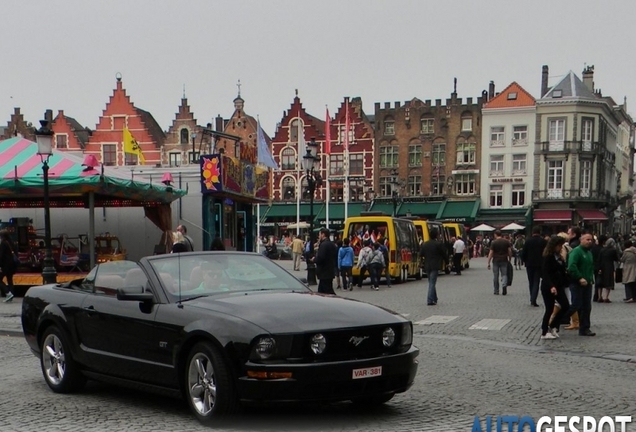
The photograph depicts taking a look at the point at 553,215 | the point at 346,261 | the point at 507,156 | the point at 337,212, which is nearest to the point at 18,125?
the point at 337,212

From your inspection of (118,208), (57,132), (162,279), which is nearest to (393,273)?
(118,208)

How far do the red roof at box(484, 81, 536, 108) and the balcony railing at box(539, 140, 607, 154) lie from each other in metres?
4.02

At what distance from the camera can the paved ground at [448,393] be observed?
20.3 feet

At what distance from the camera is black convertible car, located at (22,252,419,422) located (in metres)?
5.68

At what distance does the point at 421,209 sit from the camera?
217 feet

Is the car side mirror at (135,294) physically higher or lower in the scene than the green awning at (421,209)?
higher

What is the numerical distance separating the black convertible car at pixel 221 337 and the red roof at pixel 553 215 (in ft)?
189

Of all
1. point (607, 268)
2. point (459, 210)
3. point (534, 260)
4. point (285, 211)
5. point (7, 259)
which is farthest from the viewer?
point (285, 211)

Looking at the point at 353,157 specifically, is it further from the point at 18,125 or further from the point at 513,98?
the point at 18,125

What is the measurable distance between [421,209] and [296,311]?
60953 millimetres

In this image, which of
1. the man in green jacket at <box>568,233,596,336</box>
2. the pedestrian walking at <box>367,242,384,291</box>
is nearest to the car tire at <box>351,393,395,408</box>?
the man in green jacket at <box>568,233,596,336</box>

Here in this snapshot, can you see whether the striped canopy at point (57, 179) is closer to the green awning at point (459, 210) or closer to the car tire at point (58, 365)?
the car tire at point (58, 365)

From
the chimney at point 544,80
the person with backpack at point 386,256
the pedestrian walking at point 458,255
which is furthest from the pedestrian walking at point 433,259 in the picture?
the chimney at point 544,80

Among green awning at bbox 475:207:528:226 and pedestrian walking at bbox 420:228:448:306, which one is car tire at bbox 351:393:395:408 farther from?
green awning at bbox 475:207:528:226
